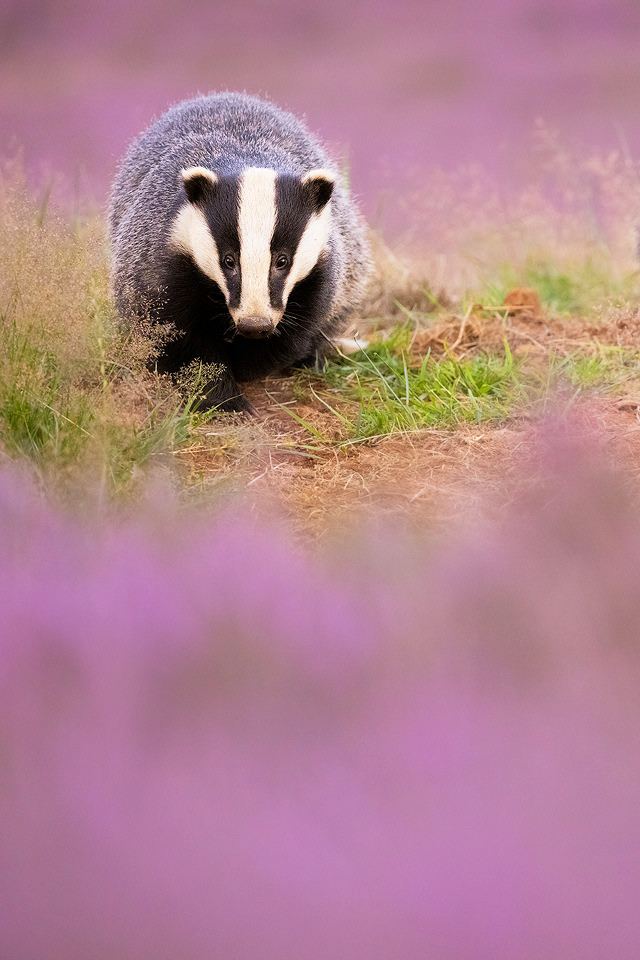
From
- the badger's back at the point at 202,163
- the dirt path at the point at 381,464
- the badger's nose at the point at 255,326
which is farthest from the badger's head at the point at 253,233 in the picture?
the dirt path at the point at 381,464

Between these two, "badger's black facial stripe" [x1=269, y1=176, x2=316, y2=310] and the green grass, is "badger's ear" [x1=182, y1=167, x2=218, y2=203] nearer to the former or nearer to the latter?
"badger's black facial stripe" [x1=269, y1=176, x2=316, y2=310]

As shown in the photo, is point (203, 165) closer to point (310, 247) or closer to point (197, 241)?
point (197, 241)

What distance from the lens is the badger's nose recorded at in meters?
2.87

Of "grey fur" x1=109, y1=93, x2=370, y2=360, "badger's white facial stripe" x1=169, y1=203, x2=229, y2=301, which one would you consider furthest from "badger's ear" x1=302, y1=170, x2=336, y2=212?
"badger's white facial stripe" x1=169, y1=203, x2=229, y2=301

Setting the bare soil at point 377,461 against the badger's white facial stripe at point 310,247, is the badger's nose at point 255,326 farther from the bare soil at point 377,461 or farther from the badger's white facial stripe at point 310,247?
the bare soil at point 377,461

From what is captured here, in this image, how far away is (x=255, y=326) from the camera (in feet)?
9.41

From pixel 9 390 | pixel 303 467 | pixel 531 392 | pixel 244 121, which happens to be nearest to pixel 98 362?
pixel 9 390

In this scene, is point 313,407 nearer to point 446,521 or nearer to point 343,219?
point 343,219

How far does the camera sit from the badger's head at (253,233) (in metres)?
2.90

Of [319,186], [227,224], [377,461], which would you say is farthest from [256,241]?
[377,461]

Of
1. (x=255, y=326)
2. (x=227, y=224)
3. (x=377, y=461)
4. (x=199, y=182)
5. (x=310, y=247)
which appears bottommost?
(x=377, y=461)

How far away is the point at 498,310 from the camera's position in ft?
13.7

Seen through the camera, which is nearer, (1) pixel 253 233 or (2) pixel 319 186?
(1) pixel 253 233

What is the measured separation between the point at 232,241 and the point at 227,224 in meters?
0.06
